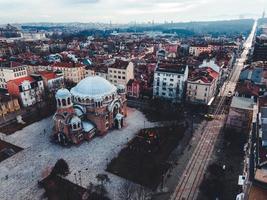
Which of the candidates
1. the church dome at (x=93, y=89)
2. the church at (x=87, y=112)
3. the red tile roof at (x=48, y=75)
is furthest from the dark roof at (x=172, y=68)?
the red tile roof at (x=48, y=75)

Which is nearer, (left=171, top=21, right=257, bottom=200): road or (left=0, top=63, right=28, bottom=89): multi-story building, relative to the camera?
(left=171, top=21, right=257, bottom=200): road

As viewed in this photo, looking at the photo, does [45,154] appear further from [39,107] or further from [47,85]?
[47,85]

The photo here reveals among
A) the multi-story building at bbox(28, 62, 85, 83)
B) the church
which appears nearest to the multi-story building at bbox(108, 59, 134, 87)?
the multi-story building at bbox(28, 62, 85, 83)

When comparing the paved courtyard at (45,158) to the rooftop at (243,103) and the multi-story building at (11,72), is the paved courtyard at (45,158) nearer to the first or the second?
the rooftop at (243,103)

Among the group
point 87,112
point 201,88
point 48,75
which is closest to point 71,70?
point 48,75

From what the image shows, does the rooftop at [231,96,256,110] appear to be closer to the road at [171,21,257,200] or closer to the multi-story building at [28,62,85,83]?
the road at [171,21,257,200]

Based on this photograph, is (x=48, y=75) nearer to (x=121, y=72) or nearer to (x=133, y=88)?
(x=121, y=72)

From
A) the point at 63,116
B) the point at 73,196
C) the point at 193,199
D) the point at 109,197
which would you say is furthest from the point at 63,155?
the point at 193,199
